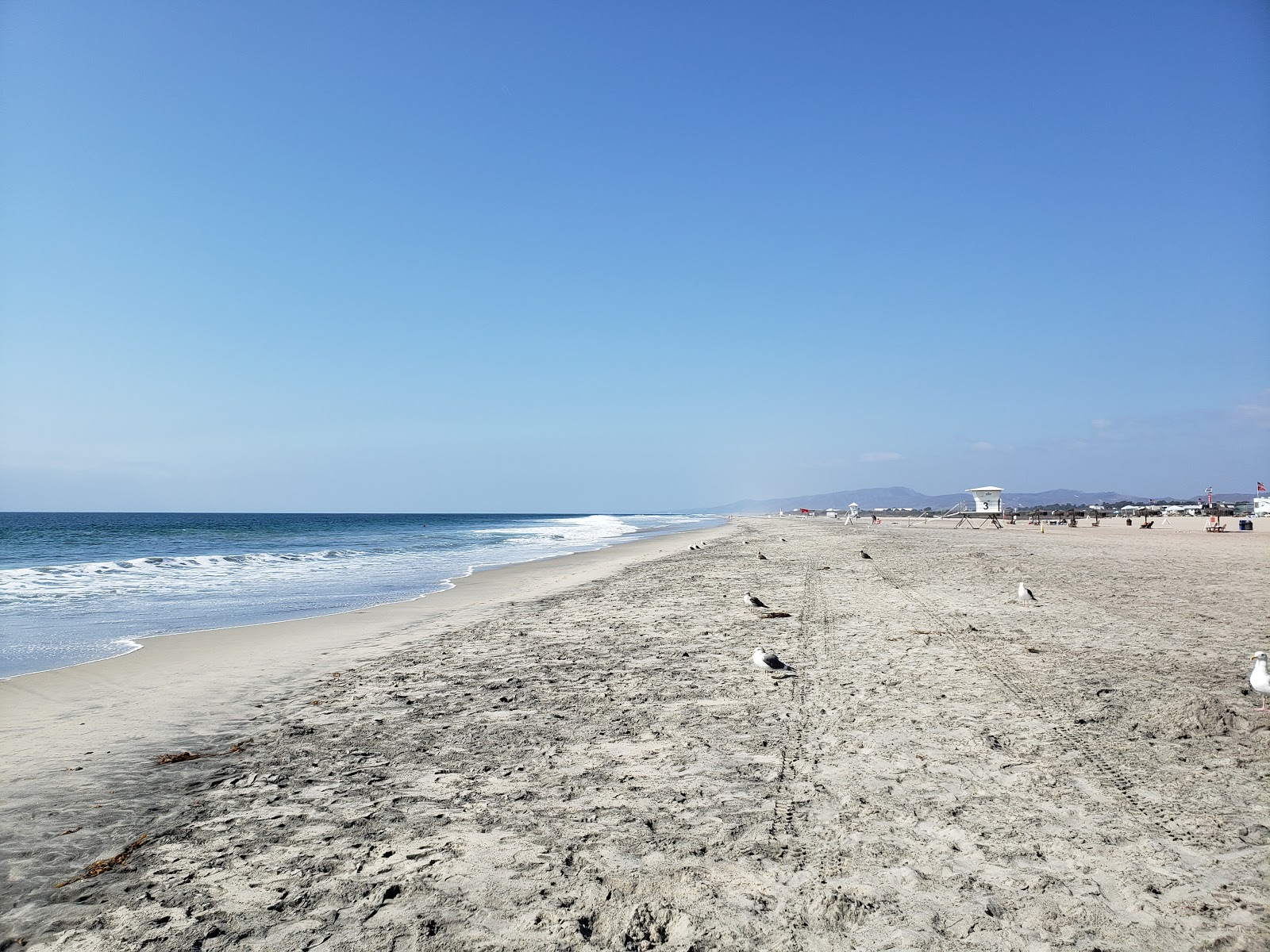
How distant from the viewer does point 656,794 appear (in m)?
4.56

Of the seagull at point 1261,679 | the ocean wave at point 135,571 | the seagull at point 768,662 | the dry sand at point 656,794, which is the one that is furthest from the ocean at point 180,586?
the seagull at point 1261,679

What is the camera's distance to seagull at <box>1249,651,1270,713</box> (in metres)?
5.95

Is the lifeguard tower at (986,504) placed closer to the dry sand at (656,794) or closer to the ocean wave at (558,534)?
the ocean wave at (558,534)

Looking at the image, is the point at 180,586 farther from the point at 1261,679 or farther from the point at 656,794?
the point at 1261,679

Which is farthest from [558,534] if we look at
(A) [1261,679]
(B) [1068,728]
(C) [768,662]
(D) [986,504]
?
(A) [1261,679]

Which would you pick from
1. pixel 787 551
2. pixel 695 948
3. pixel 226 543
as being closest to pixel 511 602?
pixel 695 948

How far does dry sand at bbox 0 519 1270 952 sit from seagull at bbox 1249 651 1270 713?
0.77ft

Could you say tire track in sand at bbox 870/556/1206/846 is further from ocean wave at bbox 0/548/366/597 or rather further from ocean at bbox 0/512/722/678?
ocean wave at bbox 0/548/366/597

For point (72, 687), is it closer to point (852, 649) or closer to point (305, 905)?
point (305, 905)

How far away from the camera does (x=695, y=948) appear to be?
3.02 meters

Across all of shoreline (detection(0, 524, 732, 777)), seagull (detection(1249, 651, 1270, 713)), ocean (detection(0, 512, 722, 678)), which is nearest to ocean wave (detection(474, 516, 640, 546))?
ocean (detection(0, 512, 722, 678))

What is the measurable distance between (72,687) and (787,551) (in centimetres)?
2183

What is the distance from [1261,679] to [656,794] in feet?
18.0

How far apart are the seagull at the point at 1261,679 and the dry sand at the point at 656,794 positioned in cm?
24
